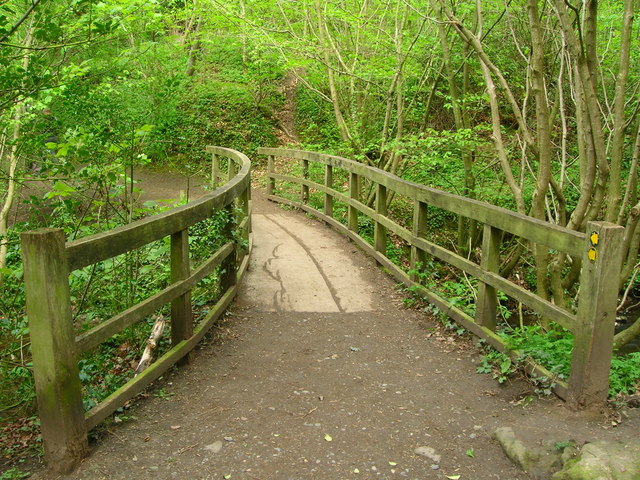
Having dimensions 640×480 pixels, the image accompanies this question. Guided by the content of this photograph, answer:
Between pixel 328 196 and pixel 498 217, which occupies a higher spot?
pixel 498 217

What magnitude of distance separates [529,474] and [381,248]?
467 centimetres

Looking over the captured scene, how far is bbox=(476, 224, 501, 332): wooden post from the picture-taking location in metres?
4.81

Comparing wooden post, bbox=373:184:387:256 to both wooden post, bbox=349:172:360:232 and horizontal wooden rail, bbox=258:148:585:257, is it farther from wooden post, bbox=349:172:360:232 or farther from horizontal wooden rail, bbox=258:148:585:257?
wooden post, bbox=349:172:360:232

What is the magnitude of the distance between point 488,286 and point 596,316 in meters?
1.40

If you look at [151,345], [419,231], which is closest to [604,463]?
[151,345]

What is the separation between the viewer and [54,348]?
3.00 meters

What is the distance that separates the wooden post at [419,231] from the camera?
20.6 feet

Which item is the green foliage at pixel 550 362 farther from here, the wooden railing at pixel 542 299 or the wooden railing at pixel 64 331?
the wooden railing at pixel 64 331

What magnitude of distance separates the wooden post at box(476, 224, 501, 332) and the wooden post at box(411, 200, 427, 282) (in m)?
1.37

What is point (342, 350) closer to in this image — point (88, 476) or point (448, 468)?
point (448, 468)

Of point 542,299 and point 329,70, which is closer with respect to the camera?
point 542,299

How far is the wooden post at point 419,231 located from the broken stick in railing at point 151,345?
9.40 ft

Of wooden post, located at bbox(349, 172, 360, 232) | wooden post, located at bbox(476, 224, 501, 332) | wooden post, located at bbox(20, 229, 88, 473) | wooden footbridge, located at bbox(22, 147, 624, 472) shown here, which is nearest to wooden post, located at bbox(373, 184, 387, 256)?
wooden post, located at bbox(349, 172, 360, 232)

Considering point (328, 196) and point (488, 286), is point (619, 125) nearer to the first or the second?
point (488, 286)
